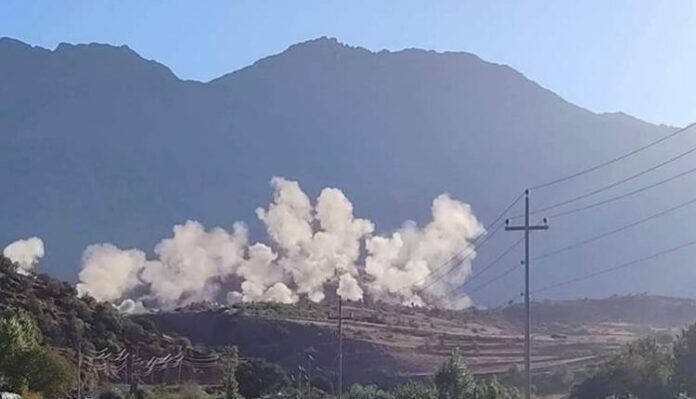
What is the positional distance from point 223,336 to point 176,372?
1991cm

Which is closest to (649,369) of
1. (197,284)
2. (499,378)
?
(499,378)

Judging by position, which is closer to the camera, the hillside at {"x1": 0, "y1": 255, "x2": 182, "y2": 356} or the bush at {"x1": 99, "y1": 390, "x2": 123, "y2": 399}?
the bush at {"x1": 99, "y1": 390, "x2": 123, "y2": 399}

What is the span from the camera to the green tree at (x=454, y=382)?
69438 mm

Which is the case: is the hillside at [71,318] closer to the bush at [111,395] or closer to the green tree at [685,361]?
the bush at [111,395]

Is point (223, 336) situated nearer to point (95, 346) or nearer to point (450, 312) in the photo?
point (95, 346)

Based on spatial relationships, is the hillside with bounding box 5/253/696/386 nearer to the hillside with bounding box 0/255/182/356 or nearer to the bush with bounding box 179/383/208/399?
the hillside with bounding box 0/255/182/356

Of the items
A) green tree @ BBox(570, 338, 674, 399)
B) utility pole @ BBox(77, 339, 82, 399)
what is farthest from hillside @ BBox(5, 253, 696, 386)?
green tree @ BBox(570, 338, 674, 399)

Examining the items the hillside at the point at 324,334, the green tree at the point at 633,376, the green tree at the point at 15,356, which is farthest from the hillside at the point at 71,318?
the green tree at the point at 633,376

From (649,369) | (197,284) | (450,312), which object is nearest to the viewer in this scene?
(649,369)

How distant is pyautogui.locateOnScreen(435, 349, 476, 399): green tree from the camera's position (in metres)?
69.4

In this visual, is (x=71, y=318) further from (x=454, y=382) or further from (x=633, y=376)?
(x=633, y=376)

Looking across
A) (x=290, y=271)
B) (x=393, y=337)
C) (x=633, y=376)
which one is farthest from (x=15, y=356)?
(x=290, y=271)

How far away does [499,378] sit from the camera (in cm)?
9775

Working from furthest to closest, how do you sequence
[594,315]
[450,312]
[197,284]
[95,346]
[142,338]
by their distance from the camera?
[197,284] < [594,315] < [450,312] < [142,338] < [95,346]
